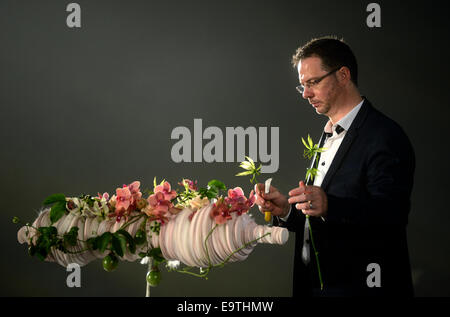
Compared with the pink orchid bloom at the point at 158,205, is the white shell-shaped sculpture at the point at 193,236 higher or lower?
lower

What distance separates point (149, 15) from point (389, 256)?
11.5 ft

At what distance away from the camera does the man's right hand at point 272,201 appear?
1646mm

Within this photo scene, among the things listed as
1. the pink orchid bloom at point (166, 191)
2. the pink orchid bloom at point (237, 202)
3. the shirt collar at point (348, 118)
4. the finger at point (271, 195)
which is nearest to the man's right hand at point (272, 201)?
the finger at point (271, 195)

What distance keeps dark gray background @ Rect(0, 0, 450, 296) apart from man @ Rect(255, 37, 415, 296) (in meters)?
2.22

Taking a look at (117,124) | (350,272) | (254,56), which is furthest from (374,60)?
(350,272)

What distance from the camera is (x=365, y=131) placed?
178cm

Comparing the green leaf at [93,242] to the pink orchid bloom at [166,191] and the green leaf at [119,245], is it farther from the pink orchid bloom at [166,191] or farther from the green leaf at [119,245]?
the pink orchid bloom at [166,191]

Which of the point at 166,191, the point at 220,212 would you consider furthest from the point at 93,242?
the point at 220,212

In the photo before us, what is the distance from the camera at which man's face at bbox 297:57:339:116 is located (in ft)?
6.39

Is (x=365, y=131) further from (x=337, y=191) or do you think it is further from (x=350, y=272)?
(x=350, y=272)

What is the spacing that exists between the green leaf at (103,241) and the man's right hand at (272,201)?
549 millimetres

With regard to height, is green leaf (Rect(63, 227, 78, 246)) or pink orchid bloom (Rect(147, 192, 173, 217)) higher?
pink orchid bloom (Rect(147, 192, 173, 217))

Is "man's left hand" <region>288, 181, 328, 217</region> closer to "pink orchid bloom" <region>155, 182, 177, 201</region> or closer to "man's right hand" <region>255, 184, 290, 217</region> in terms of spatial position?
"man's right hand" <region>255, 184, 290, 217</region>

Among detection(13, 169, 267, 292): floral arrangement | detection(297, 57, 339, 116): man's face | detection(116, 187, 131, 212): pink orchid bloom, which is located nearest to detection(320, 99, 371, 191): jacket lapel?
detection(297, 57, 339, 116): man's face
